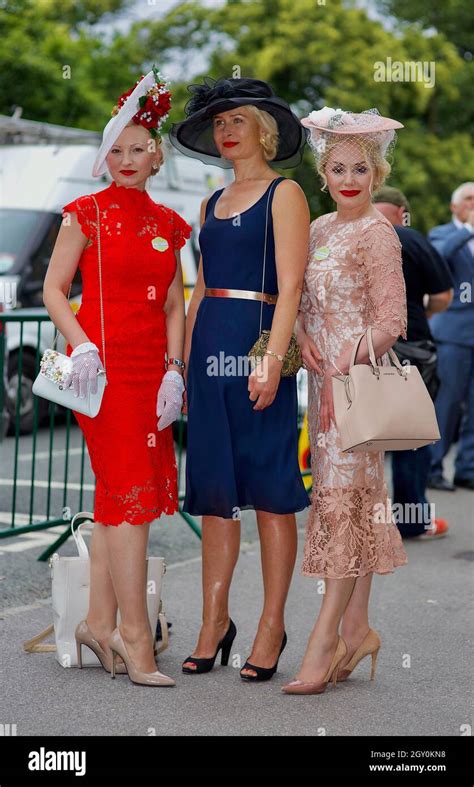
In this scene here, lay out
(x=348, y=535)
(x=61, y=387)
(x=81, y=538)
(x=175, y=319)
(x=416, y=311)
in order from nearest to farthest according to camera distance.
Result: (x=61, y=387)
(x=348, y=535)
(x=175, y=319)
(x=81, y=538)
(x=416, y=311)

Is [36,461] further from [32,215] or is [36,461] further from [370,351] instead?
[370,351]

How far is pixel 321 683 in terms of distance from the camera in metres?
4.41

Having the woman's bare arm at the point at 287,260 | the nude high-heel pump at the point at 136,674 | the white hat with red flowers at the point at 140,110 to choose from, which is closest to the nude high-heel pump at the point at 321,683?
the nude high-heel pump at the point at 136,674

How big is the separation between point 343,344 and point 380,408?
1.17ft

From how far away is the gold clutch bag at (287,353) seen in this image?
14.5ft

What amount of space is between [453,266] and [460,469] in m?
1.58

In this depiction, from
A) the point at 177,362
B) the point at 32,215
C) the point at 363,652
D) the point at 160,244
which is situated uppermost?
the point at 32,215

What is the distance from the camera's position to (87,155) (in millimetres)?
12195

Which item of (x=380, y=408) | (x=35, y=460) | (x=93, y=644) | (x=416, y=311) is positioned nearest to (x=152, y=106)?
(x=380, y=408)

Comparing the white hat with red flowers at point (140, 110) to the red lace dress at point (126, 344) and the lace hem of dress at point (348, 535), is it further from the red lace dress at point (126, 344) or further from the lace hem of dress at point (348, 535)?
the lace hem of dress at point (348, 535)

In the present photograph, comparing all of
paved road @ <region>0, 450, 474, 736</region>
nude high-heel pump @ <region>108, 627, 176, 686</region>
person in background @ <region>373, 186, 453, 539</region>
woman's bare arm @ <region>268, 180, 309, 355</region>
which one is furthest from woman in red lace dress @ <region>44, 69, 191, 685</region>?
person in background @ <region>373, 186, 453, 539</region>

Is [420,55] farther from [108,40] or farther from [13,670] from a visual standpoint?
[13,670]
